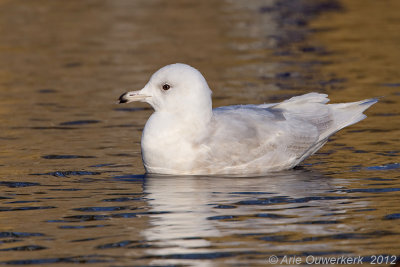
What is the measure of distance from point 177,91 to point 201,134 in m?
0.50

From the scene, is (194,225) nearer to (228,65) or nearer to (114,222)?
(114,222)

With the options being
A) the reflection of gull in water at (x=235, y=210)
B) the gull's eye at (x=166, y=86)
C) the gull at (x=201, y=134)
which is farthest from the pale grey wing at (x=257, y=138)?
the gull's eye at (x=166, y=86)

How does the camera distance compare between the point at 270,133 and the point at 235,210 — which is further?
the point at 270,133

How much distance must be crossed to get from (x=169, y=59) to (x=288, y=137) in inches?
339

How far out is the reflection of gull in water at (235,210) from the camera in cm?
717

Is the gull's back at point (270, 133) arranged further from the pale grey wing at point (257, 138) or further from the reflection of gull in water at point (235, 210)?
the reflection of gull in water at point (235, 210)

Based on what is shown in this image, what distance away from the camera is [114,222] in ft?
25.9

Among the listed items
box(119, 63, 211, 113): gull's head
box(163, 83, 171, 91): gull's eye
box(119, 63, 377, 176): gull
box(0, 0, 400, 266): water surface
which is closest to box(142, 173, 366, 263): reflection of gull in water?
box(0, 0, 400, 266): water surface

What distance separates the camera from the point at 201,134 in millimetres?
9500

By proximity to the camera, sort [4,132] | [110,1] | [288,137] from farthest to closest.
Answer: [110,1] < [4,132] < [288,137]

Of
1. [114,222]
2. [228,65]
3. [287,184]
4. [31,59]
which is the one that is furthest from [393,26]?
[114,222]

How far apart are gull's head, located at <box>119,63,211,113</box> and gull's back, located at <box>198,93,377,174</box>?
29 cm

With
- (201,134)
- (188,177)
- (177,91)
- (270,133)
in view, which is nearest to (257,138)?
(270,133)

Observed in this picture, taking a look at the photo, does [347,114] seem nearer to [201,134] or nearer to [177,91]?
[201,134]
